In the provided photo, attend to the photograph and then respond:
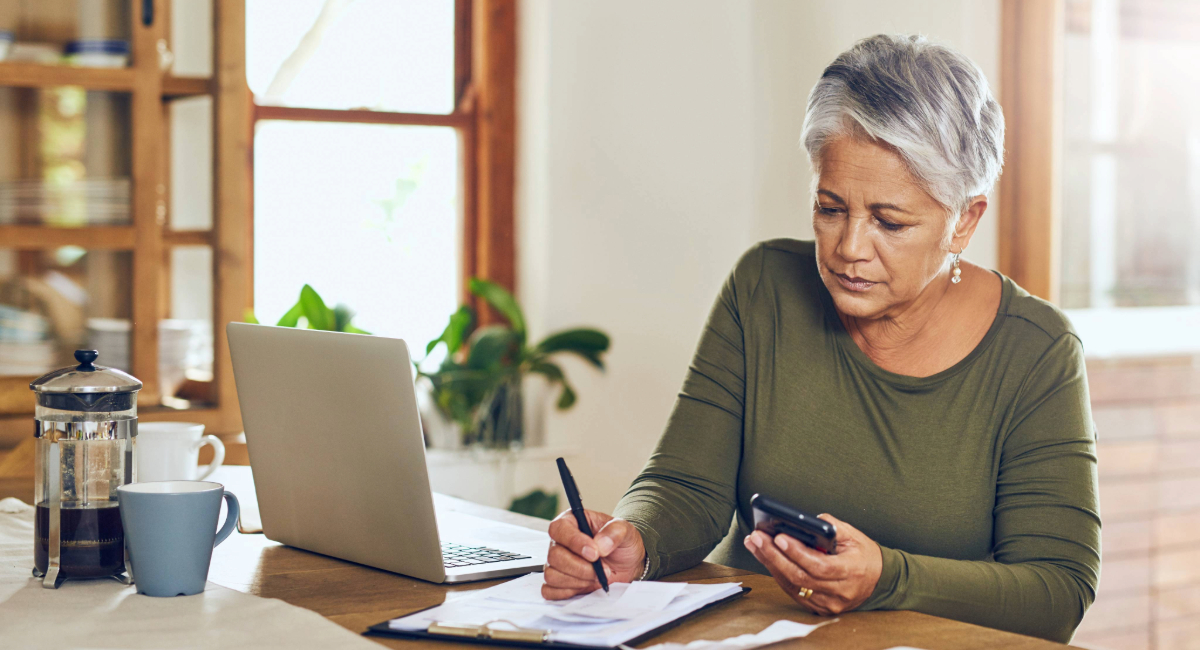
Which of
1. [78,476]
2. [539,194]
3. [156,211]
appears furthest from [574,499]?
[539,194]

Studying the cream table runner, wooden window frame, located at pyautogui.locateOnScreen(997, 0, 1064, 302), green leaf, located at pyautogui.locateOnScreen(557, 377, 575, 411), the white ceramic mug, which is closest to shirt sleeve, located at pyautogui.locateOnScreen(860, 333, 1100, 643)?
the cream table runner

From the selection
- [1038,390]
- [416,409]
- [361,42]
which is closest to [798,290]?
[1038,390]

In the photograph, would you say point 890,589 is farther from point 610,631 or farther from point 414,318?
point 414,318

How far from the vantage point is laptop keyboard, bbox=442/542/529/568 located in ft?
4.10

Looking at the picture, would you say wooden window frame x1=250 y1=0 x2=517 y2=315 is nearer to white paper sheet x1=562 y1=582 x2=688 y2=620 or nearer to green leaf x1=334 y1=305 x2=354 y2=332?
green leaf x1=334 y1=305 x2=354 y2=332

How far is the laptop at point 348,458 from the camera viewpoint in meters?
1.16

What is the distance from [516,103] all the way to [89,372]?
220 cm

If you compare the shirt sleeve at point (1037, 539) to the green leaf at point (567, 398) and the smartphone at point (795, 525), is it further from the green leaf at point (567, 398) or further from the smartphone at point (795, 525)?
the green leaf at point (567, 398)

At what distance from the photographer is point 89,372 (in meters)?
1.17

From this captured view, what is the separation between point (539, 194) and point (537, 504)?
864 mm

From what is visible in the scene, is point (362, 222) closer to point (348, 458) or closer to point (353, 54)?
point (353, 54)

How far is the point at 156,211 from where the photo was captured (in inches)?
98.4

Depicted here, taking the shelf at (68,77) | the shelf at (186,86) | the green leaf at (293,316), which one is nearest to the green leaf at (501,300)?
the green leaf at (293,316)

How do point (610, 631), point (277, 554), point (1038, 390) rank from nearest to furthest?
point (610, 631) < point (277, 554) < point (1038, 390)
